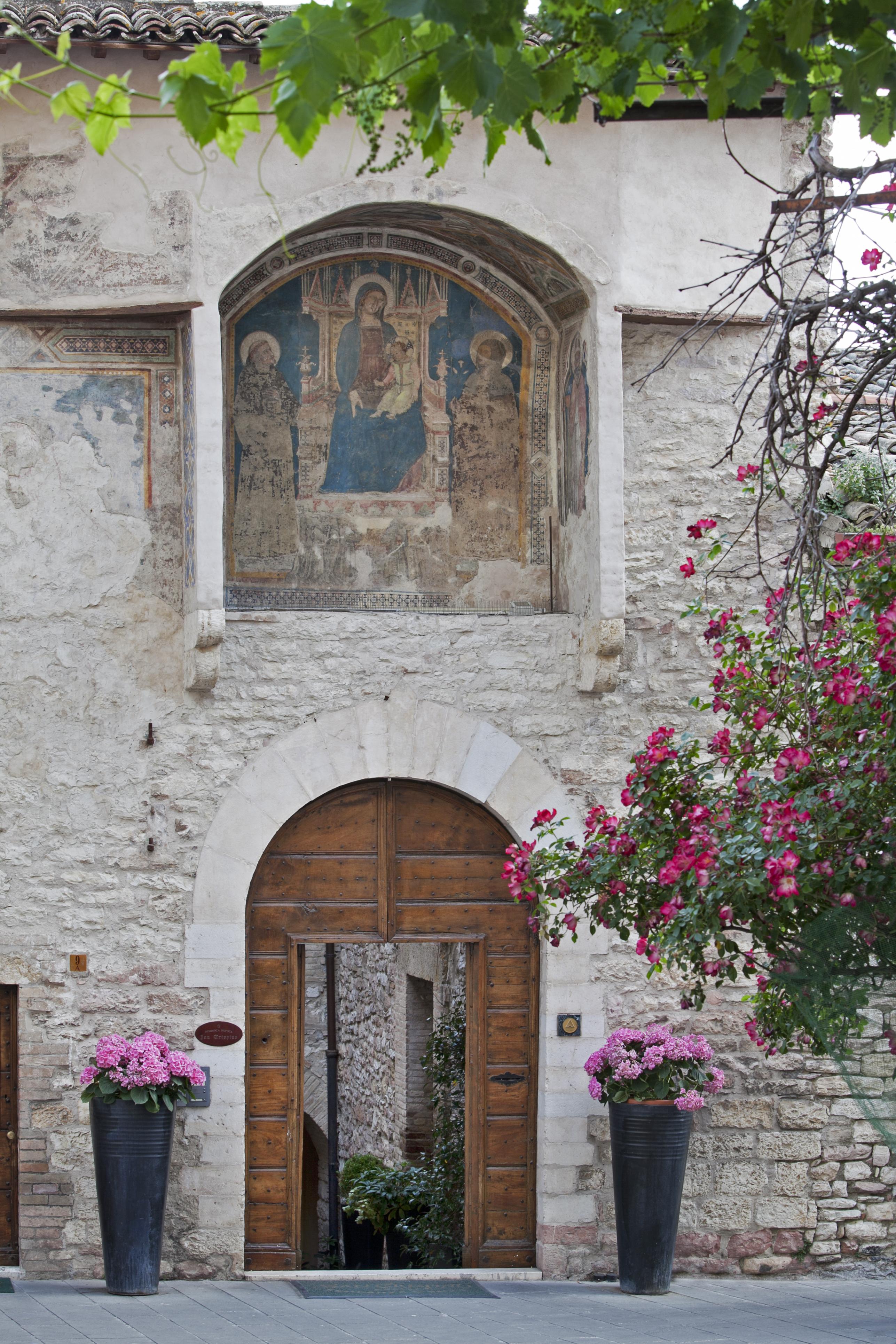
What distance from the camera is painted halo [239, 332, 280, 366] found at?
8617 mm

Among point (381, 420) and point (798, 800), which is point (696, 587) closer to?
point (381, 420)

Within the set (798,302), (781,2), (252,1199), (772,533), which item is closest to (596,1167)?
(252,1199)

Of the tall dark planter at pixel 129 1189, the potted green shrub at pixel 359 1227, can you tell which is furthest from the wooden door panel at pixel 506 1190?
the potted green shrub at pixel 359 1227

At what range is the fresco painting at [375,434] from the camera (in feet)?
28.3

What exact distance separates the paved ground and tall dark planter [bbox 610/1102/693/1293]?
13cm

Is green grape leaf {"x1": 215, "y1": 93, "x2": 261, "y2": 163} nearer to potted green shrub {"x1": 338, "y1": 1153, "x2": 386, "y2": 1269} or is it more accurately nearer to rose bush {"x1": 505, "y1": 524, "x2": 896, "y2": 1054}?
rose bush {"x1": 505, "y1": 524, "x2": 896, "y2": 1054}

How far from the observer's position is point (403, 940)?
8352 millimetres

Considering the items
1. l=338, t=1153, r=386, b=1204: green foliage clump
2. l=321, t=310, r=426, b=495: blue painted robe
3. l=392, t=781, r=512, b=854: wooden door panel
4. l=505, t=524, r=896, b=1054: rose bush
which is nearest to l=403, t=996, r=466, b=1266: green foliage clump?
l=338, t=1153, r=386, b=1204: green foliage clump

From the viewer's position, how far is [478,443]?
884cm

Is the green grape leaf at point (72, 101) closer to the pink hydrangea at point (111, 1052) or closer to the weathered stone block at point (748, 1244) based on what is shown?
the pink hydrangea at point (111, 1052)

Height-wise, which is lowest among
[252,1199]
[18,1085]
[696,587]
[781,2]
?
[252,1199]

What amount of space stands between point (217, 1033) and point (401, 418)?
3.45 metres

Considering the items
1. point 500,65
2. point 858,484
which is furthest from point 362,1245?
point 500,65

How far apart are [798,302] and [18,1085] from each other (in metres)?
5.41
